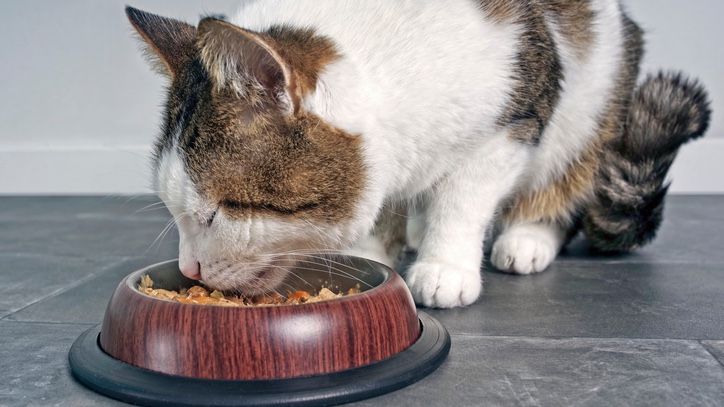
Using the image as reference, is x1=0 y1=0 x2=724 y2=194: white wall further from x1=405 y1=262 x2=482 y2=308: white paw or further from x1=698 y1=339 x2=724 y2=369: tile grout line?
x1=698 y1=339 x2=724 y2=369: tile grout line

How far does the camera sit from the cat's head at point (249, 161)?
113 cm

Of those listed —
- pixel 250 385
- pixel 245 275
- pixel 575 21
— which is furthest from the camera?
pixel 575 21

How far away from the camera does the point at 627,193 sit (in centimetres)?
179

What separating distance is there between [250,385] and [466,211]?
27.0 inches

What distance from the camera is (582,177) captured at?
1814 mm

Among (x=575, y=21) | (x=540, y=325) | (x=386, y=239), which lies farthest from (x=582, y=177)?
(x=540, y=325)

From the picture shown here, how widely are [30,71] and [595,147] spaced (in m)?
2.57

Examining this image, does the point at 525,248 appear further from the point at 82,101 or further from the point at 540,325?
the point at 82,101

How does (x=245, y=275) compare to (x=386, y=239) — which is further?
(x=386, y=239)

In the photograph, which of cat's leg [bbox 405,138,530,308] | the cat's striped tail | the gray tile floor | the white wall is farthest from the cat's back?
the white wall

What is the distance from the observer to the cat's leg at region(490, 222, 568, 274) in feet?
5.60

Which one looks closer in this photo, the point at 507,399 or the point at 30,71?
the point at 507,399

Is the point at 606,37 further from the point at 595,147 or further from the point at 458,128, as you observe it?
the point at 458,128

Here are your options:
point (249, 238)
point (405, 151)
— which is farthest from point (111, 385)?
point (405, 151)
